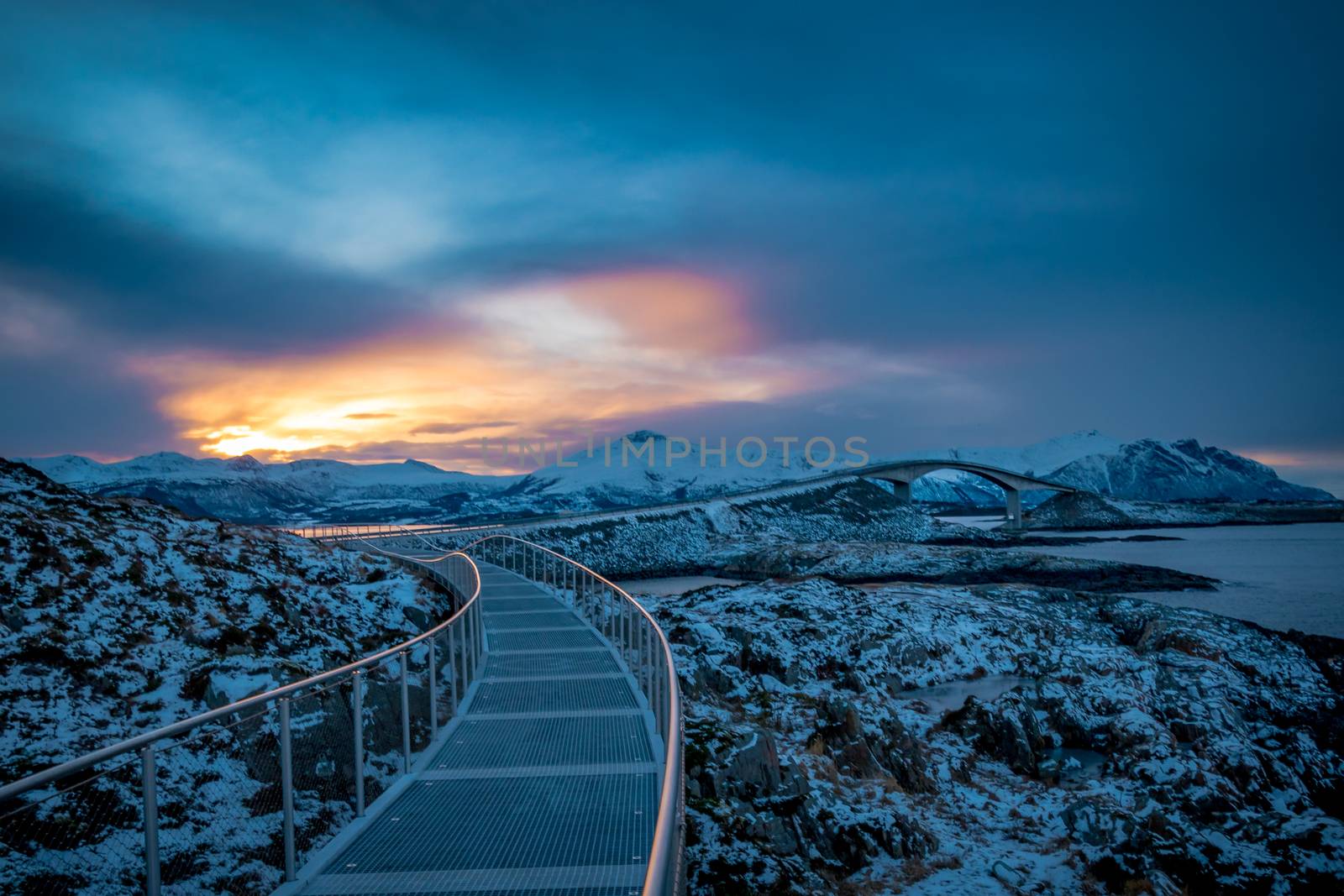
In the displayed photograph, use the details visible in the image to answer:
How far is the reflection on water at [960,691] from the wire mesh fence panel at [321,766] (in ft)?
59.0

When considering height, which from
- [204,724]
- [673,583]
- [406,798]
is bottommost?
[673,583]

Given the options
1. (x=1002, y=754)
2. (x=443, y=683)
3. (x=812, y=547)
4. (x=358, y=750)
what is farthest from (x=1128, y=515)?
(x=358, y=750)

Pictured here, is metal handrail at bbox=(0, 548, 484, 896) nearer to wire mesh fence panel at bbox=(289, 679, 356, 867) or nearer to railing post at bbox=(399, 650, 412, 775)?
railing post at bbox=(399, 650, 412, 775)

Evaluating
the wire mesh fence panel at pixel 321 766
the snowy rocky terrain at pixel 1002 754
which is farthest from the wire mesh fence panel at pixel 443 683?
the snowy rocky terrain at pixel 1002 754

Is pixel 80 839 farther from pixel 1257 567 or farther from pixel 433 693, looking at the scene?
pixel 1257 567

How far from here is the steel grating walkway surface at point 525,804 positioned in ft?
19.2

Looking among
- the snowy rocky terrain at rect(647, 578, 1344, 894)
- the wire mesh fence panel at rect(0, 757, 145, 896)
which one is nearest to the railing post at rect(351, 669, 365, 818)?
the wire mesh fence panel at rect(0, 757, 145, 896)

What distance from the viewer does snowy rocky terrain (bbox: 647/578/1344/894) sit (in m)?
10.8

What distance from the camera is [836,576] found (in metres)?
52.2

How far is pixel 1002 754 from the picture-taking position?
16.5 meters

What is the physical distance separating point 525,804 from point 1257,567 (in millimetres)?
73142

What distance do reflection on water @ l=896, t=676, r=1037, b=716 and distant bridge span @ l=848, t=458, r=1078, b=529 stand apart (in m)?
80.0

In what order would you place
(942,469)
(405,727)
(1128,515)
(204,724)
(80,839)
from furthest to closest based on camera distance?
(1128,515) → (942,469) → (405,727) → (204,724) → (80,839)

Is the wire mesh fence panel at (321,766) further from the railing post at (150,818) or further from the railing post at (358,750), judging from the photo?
the railing post at (150,818)
